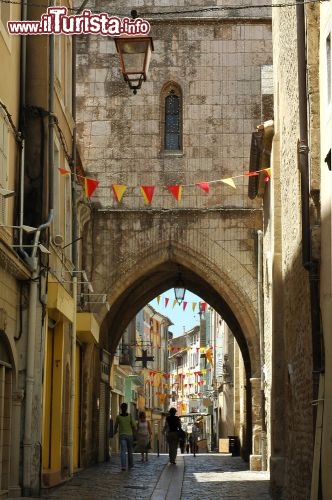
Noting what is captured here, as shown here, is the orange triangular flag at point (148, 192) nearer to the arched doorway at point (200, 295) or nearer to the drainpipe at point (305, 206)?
the arched doorway at point (200, 295)

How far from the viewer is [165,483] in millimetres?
17969

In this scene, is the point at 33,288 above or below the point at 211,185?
below

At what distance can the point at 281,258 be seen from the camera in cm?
1753

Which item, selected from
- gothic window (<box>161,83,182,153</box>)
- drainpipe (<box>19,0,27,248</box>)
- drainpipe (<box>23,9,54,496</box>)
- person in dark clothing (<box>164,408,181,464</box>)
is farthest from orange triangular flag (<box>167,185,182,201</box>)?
drainpipe (<box>23,9,54,496</box>)

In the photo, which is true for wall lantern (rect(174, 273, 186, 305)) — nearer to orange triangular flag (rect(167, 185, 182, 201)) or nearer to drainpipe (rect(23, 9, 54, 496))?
orange triangular flag (rect(167, 185, 182, 201))

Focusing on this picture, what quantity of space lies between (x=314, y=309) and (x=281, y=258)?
6.37 metres

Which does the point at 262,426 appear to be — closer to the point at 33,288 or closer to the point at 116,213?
the point at 116,213

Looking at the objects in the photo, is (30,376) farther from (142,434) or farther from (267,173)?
(142,434)

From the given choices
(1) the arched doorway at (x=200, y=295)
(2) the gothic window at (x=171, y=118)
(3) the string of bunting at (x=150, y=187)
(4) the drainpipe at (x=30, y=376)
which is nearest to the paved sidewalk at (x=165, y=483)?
(4) the drainpipe at (x=30, y=376)

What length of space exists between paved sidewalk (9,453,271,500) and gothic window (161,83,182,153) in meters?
7.42

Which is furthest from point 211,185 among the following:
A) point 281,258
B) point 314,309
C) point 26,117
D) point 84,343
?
point 314,309

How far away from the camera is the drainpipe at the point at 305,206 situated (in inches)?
436

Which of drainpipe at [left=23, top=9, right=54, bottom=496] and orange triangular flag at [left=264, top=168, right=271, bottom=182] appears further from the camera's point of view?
orange triangular flag at [left=264, top=168, right=271, bottom=182]

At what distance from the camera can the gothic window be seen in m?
25.3
